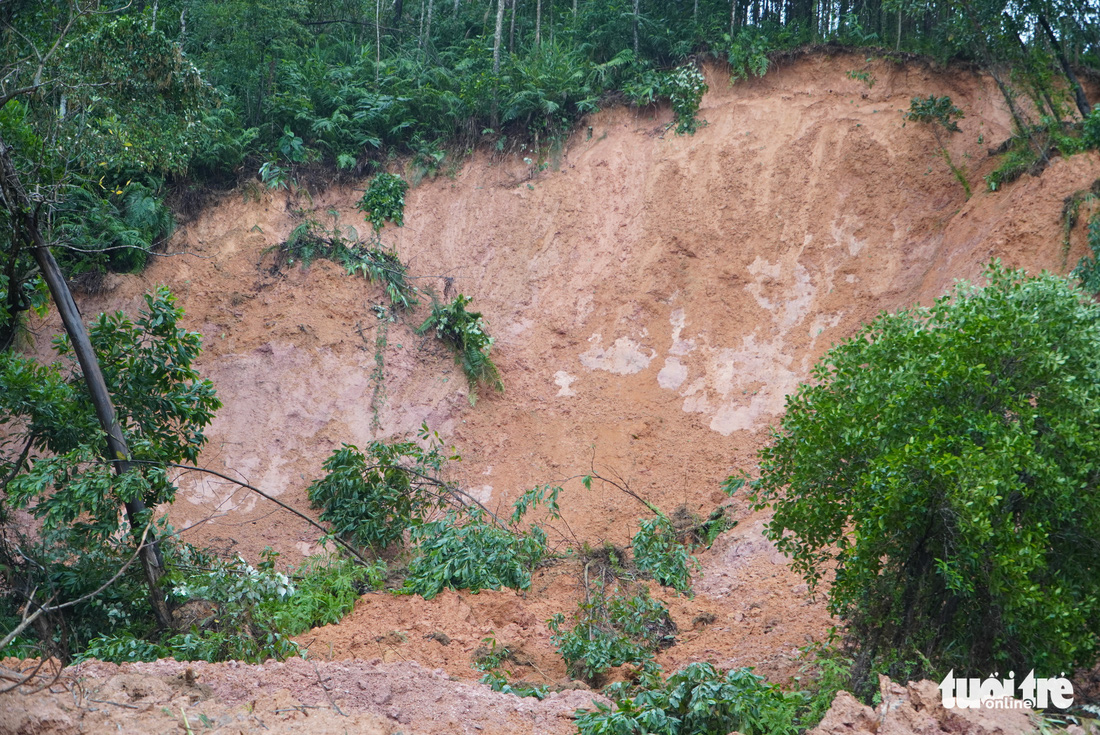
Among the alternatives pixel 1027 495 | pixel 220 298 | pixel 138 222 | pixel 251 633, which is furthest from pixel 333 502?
pixel 1027 495

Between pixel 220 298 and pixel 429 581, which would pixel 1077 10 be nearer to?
pixel 429 581

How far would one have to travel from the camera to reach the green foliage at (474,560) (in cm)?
944

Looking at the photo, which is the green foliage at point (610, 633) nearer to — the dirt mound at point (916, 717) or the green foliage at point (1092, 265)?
the dirt mound at point (916, 717)

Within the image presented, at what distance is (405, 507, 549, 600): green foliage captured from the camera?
9438mm

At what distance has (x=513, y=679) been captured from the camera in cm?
747

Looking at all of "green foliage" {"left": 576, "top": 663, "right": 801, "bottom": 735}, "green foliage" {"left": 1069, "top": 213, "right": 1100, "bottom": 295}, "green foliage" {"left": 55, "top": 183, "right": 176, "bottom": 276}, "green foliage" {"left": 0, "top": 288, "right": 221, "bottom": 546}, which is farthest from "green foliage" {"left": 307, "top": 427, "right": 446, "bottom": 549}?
"green foliage" {"left": 1069, "top": 213, "right": 1100, "bottom": 295}

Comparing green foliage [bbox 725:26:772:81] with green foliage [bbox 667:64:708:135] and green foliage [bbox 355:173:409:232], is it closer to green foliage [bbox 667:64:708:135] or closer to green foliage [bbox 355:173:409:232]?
green foliage [bbox 667:64:708:135]

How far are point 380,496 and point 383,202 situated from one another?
8.12 meters

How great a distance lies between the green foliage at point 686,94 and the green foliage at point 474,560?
1066cm

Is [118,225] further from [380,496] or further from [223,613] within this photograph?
[223,613]

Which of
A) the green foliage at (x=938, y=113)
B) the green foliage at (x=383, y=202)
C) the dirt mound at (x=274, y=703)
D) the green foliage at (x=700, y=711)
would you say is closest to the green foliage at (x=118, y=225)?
the green foliage at (x=383, y=202)

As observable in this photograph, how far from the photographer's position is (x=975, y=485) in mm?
5348

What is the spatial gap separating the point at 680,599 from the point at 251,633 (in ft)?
15.2

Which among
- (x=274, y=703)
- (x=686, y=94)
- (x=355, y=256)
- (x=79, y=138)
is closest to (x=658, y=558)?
(x=274, y=703)
